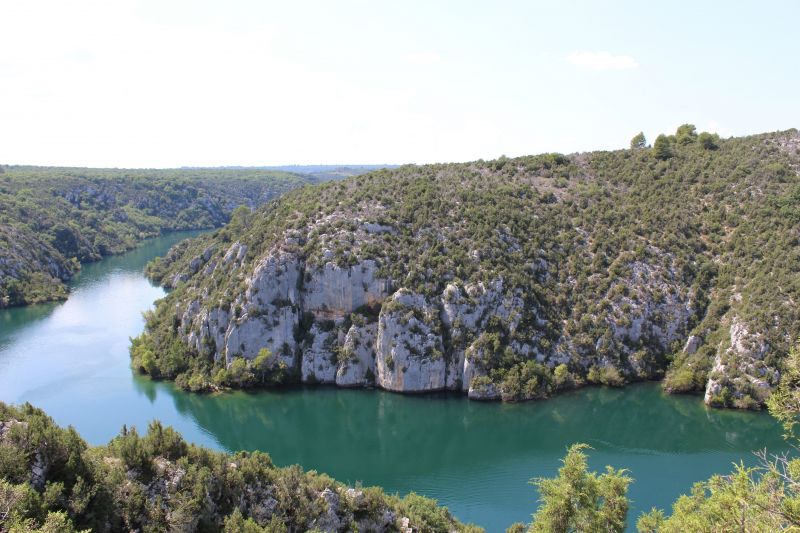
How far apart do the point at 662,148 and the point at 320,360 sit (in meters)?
57.2

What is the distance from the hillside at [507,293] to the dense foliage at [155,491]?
27963 mm

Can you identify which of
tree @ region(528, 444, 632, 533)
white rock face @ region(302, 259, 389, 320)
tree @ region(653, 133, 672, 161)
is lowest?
tree @ region(528, 444, 632, 533)

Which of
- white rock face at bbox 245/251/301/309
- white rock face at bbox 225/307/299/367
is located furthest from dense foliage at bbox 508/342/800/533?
white rock face at bbox 245/251/301/309

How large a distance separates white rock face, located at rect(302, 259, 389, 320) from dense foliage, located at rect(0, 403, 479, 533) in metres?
31.0

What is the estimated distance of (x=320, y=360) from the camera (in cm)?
5756

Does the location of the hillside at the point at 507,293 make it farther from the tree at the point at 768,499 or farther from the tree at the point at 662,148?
the tree at the point at 768,499

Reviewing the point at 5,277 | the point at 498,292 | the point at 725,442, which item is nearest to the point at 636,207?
the point at 498,292

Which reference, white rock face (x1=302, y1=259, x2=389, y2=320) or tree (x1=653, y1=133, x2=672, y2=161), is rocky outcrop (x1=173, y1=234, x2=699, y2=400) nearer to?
white rock face (x1=302, y1=259, x2=389, y2=320)

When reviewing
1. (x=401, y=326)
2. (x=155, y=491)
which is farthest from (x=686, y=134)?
(x=155, y=491)

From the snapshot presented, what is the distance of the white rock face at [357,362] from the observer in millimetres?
56594

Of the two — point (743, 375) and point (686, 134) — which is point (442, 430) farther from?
point (686, 134)

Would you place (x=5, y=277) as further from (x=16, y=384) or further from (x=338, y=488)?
(x=338, y=488)

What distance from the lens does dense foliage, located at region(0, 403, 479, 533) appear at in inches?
764

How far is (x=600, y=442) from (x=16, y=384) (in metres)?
60.8
